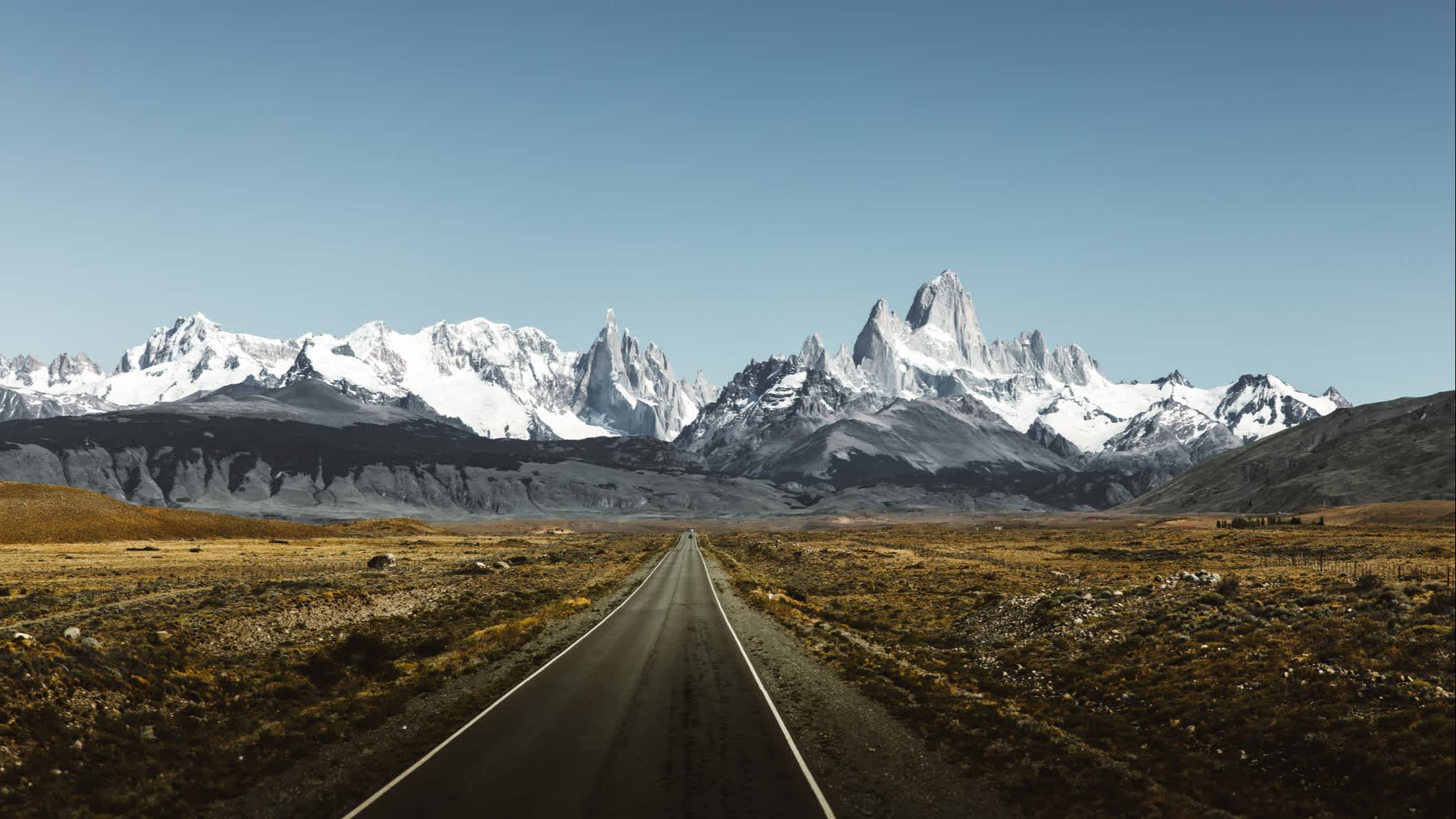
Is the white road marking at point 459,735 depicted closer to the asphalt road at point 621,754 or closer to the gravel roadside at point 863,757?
the asphalt road at point 621,754

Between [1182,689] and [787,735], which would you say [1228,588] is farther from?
[787,735]

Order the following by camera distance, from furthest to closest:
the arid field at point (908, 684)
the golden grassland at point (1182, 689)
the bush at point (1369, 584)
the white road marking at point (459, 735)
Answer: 1. the bush at point (1369, 584)
2. the arid field at point (908, 684)
3. the golden grassland at point (1182, 689)
4. the white road marking at point (459, 735)

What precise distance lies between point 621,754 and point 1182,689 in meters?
15.4

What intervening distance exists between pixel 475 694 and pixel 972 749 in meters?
14.1

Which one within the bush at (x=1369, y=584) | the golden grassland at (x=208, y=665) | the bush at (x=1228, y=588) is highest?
the bush at (x=1369, y=584)

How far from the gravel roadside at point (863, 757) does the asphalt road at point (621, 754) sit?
0.57 m

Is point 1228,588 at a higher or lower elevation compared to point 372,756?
higher

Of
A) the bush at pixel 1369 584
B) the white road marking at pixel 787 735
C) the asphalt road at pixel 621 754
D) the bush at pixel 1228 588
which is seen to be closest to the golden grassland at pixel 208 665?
the asphalt road at pixel 621 754

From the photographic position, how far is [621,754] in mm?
19719

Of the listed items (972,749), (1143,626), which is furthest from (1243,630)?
(972,749)

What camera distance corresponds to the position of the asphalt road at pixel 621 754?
16266 mm

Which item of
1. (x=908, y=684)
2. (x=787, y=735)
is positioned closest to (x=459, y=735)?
(x=787, y=735)

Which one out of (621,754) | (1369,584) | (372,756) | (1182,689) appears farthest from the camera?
(1369,584)

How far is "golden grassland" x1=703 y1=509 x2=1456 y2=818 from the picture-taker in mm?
17266
